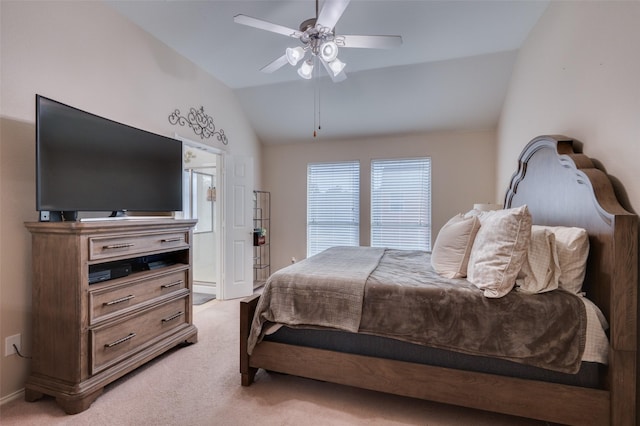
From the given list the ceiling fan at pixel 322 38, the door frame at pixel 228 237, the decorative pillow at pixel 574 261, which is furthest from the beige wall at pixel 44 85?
the decorative pillow at pixel 574 261

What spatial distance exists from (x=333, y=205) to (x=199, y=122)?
2436mm

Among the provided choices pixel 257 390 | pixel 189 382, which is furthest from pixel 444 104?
pixel 189 382

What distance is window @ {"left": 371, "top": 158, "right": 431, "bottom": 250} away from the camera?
14.6 feet

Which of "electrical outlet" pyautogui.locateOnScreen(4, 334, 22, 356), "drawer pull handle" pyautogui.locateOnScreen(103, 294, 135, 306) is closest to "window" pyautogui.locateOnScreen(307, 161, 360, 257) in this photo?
"drawer pull handle" pyautogui.locateOnScreen(103, 294, 135, 306)

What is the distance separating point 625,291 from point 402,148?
3.45 m

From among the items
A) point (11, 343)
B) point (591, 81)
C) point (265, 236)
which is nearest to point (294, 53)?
point (591, 81)

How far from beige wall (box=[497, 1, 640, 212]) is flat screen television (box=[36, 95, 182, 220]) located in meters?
3.27

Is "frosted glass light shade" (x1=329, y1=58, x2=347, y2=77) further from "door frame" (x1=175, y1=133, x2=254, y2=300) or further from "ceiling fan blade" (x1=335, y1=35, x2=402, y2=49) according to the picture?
"door frame" (x1=175, y1=133, x2=254, y2=300)

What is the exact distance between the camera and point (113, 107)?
2.49 metres

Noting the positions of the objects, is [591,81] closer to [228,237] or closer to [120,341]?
[120,341]

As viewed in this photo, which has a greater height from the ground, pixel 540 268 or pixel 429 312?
pixel 540 268

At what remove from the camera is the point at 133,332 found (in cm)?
210

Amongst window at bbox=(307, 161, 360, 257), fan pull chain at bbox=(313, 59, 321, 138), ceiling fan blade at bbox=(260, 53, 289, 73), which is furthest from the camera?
window at bbox=(307, 161, 360, 257)

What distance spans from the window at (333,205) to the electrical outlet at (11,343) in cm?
360
